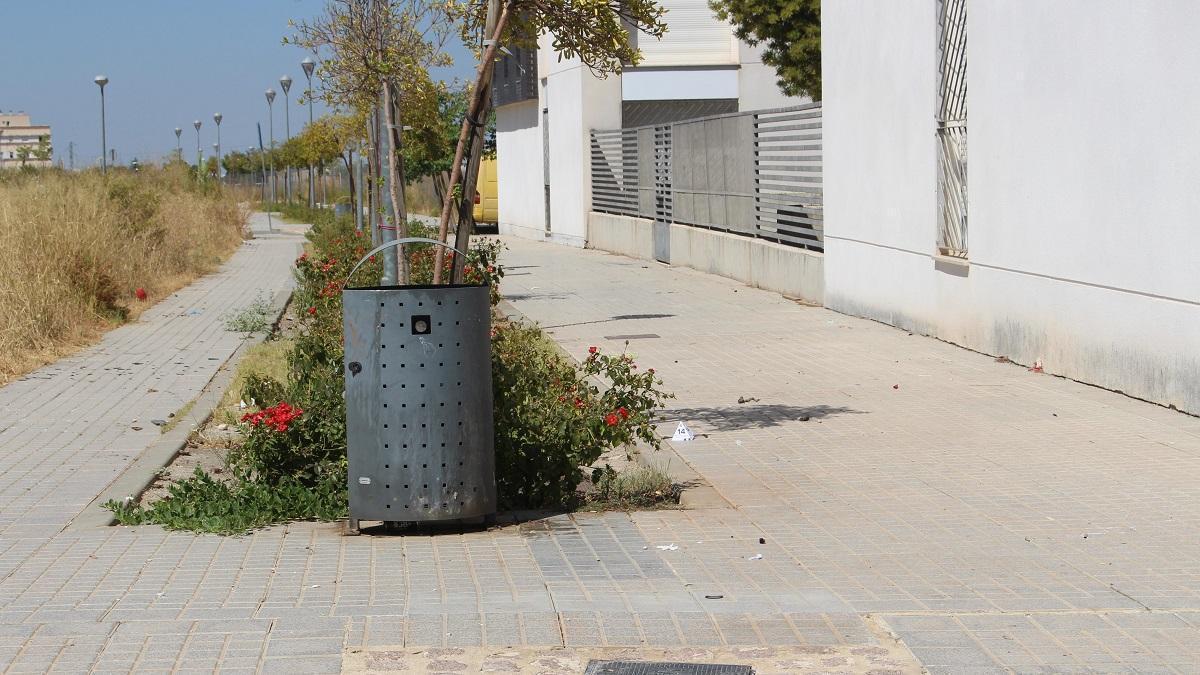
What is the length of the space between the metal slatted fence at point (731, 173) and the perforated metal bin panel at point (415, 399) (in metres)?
12.6

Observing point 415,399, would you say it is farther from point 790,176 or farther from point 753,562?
point 790,176

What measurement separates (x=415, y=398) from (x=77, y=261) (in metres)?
12.1

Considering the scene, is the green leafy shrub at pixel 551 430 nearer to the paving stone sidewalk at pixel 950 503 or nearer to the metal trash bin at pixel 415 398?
the paving stone sidewalk at pixel 950 503

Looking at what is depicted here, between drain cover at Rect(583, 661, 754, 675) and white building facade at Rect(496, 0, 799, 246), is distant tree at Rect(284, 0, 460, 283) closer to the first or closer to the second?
drain cover at Rect(583, 661, 754, 675)

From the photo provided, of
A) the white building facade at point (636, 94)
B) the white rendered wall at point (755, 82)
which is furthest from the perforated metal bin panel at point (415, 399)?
the white rendered wall at point (755, 82)

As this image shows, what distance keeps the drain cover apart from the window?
954 cm

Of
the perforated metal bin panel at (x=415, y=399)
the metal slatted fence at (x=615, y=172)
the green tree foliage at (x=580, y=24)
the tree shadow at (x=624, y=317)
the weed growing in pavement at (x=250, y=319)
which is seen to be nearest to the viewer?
the perforated metal bin panel at (x=415, y=399)

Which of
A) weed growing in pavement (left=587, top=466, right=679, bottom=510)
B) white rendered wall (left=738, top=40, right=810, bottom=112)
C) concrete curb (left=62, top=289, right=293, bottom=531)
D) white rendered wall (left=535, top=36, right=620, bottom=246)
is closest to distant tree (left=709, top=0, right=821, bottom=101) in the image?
white rendered wall (left=738, top=40, right=810, bottom=112)

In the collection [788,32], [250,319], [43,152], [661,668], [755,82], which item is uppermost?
[43,152]

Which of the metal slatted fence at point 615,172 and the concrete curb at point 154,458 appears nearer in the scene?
the concrete curb at point 154,458

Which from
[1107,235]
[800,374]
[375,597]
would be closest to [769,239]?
[800,374]

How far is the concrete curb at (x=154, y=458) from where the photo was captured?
7.20 m

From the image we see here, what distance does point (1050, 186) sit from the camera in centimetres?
1163

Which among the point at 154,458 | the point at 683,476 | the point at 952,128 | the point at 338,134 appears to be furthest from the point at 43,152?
the point at 683,476
